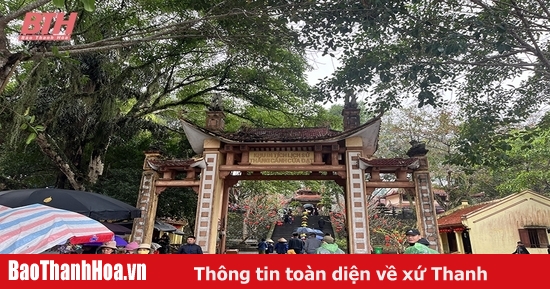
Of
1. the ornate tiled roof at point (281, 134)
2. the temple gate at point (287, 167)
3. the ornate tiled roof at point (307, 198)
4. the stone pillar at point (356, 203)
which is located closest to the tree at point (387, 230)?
the temple gate at point (287, 167)

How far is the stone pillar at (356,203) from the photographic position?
752cm

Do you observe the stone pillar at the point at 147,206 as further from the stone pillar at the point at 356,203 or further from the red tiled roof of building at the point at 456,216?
the red tiled roof of building at the point at 456,216

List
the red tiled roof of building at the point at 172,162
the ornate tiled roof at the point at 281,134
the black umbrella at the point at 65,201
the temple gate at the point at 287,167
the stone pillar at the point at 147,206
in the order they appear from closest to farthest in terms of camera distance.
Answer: the black umbrella at the point at 65,201 → the temple gate at the point at 287,167 → the stone pillar at the point at 147,206 → the ornate tiled roof at the point at 281,134 → the red tiled roof of building at the point at 172,162

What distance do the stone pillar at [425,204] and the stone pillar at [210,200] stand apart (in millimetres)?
4577

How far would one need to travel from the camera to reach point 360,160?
8055mm

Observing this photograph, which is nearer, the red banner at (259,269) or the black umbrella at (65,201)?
the red banner at (259,269)

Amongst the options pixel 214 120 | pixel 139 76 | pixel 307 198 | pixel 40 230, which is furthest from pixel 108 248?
pixel 307 198

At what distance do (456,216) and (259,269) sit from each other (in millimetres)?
14758

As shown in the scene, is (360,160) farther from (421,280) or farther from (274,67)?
(421,280)

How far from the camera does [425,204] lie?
773cm

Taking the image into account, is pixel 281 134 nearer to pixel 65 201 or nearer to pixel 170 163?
pixel 170 163

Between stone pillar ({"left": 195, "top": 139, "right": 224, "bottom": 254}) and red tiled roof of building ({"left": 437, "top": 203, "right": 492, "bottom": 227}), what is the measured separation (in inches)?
399

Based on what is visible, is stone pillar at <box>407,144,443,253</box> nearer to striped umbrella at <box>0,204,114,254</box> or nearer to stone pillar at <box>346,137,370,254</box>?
stone pillar at <box>346,137,370,254</box>

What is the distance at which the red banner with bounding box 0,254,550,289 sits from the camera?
2.26m
